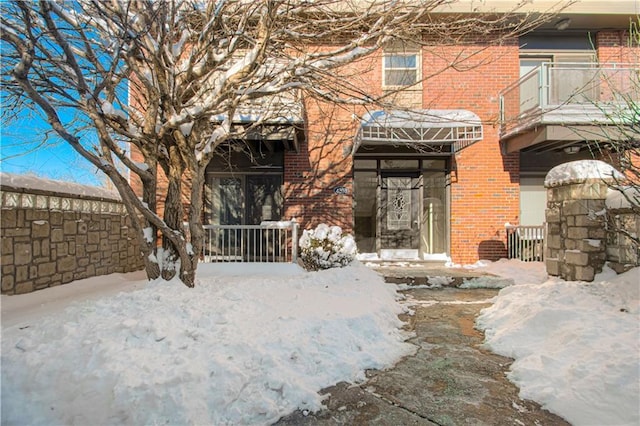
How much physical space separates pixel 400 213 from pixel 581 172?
479cm

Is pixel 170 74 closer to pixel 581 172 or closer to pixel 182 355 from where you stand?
pixel 182 355

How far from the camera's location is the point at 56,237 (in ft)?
15.9

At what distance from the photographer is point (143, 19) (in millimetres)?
4078

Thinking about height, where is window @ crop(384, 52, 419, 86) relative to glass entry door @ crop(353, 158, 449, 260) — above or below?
above

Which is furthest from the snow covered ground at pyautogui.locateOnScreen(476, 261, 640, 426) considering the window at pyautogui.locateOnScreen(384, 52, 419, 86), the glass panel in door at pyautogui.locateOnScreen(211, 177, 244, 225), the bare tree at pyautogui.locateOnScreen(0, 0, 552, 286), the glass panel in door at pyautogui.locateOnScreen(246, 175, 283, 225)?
the glass panel in door at pyautogui.locateOnScreen(211, 177, 244, 225)

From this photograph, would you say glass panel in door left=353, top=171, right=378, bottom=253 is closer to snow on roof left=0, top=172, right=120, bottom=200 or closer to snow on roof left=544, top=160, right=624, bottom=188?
snow on roof left=544, top=160, right=624, bottom=188

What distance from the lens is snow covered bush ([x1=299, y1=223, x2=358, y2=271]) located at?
7.09 metres

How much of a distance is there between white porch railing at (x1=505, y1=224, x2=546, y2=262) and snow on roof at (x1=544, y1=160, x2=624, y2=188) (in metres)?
3.01

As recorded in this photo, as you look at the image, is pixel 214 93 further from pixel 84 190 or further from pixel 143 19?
pixel 84 190

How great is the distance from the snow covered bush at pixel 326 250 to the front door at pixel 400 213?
273 cm

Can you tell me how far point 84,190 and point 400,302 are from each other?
5744 mm

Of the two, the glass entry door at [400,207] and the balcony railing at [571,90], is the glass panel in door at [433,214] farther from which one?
the balcony railing at [571,90]

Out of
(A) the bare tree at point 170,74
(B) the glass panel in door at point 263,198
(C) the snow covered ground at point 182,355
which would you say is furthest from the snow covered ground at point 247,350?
(B) the glass panel in door at point 263,198

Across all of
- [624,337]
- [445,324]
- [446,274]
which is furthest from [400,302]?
[624,337]
